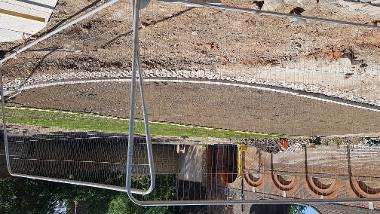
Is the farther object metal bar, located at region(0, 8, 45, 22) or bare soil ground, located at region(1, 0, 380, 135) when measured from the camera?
metal bar, located at region(0, 8, 45, 22)

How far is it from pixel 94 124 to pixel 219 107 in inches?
75.1

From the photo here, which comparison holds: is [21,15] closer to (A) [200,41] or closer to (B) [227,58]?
(A) [200,41]

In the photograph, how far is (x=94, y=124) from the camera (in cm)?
720

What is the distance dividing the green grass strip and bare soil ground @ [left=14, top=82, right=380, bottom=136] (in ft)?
0.54

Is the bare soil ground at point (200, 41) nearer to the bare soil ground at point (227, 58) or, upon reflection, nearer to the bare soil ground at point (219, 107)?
the bare soil ground at point (227, 58)

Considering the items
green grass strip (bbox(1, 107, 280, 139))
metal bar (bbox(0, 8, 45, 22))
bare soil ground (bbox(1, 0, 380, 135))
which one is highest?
metal bar (bbox(0, 8, 45, 22))

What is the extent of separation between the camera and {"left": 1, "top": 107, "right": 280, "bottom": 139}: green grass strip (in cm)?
686

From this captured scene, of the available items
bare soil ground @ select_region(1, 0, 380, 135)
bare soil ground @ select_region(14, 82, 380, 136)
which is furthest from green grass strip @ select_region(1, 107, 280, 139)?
bare soil ground @ select_region(1, 0, 380, 135)

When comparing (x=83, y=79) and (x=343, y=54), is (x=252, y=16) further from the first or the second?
(x=83, y=79)

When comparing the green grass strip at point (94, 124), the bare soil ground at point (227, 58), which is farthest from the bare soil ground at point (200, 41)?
the green grass strip at point (94, 124)

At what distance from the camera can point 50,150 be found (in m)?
7.73

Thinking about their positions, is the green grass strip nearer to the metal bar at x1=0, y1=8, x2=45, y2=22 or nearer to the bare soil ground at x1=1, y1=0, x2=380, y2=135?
the bare soil ground at x1=1, y1=0, x2=380, y2=135

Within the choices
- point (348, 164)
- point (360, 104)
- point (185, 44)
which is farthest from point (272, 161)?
point (185, 44)

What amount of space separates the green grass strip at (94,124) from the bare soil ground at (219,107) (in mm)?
165
